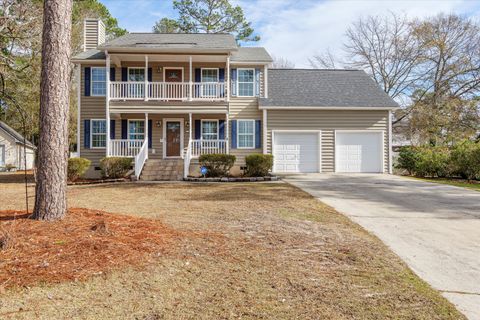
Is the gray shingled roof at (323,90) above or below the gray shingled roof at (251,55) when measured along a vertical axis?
below

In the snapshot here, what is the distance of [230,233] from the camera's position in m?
4.93

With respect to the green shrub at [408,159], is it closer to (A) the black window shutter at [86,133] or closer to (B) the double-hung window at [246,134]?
(B) the double-hung window at [246,134]

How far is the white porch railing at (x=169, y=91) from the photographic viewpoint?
15.5 m

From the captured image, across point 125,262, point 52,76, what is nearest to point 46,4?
point 52,76

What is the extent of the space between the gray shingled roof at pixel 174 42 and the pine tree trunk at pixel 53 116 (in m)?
10.8

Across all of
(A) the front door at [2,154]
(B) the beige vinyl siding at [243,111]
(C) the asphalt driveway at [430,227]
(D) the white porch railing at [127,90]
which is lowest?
(C) the asphalt driveway at [430,227]

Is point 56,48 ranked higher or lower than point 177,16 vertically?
lower

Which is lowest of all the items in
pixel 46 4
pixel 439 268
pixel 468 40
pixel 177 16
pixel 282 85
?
pixel 439 268

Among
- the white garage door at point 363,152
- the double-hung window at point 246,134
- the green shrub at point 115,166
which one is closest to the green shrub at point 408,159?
the white garage door at point 363,152

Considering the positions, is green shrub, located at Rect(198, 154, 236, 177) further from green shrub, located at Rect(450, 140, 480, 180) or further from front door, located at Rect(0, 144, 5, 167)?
front door, located at Rect(0, 144, 5, 167)

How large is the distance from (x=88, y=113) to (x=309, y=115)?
1062cm

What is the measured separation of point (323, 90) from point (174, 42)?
7860mm

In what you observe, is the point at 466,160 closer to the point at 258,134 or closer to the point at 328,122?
the point at 328,122

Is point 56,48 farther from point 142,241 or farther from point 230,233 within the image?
point 230,233
